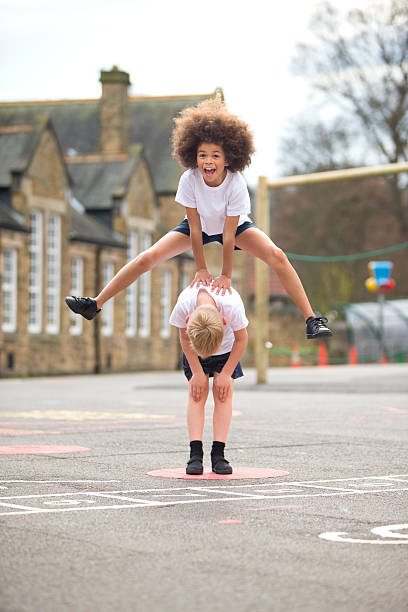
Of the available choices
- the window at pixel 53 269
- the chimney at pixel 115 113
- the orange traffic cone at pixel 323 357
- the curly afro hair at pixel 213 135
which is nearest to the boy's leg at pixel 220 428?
the curly afro hair at pixel 213 135

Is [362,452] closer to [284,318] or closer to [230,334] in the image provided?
[230,334]

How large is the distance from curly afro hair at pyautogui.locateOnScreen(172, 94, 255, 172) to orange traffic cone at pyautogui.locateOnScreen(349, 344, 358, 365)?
1563 inches

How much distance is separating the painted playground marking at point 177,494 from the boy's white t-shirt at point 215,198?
1.82 m

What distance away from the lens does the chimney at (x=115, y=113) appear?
5009 centimetres

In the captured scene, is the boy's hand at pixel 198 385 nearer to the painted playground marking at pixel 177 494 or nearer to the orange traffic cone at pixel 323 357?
the painted playground marking at pixel 177 494

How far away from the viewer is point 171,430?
40.9 ft

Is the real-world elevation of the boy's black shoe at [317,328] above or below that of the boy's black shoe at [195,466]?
above

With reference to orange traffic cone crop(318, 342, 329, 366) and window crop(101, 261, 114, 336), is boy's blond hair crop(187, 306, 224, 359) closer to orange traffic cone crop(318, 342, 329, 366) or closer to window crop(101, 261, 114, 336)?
window crop(101, 261, 114, 336)

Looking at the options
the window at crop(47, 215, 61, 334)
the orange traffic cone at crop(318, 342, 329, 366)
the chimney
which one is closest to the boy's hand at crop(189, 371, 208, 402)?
the window at crop(47, 215, 61, 334)

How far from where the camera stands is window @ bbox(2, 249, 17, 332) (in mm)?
37500

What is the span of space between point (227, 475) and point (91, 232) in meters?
35.7

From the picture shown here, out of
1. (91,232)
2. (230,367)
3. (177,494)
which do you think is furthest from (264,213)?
(91,232)

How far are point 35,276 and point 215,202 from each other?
103 ft

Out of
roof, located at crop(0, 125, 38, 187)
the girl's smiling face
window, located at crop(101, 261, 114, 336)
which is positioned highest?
roof, located at crop(0, 125, 38, 187)
